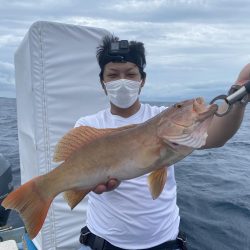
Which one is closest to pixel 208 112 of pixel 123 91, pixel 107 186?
pixel 107 186

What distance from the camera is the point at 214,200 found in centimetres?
927

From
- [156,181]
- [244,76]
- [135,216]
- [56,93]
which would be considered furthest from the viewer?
[56,93]

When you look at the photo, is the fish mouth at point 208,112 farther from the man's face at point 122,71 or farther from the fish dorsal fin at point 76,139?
the man's face at point 122,71

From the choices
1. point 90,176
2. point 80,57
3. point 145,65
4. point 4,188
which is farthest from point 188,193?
point 90,176

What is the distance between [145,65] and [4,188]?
3.96 metres

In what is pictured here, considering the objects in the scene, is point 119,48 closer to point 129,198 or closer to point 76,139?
point 76,139

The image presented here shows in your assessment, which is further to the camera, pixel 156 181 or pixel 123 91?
pixel 123 91

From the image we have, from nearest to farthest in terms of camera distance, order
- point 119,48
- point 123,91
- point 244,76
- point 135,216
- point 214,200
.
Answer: point 244,76 → point 135,216 → point 123,91 → point 119,48 → point 214,200

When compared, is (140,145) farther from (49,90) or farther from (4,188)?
(4,188)

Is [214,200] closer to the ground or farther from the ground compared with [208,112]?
closer to the ground

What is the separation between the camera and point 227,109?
9.57 feet

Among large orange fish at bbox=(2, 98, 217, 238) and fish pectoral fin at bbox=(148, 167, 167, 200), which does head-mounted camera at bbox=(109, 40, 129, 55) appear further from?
fish pectoral fin at bbox=(148, 167, 167, 200)

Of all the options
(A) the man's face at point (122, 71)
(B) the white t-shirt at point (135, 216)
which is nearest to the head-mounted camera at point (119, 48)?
(A) the man's face at point (122, 71)

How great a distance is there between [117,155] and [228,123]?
3.39ft
